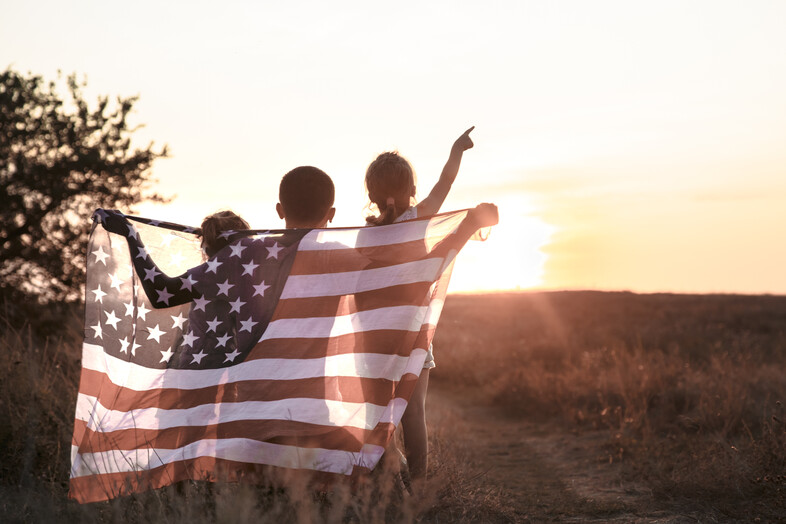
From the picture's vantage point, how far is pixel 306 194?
496 centimetres

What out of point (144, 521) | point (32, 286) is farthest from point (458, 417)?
point (32, 286)

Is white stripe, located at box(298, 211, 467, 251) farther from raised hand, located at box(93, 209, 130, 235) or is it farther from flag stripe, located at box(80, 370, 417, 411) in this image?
raised hand, located at box(93, 209, 130, 235)

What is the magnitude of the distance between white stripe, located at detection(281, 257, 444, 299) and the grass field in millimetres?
1294

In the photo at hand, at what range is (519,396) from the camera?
37.8ft

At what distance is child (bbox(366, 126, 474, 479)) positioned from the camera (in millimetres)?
4859

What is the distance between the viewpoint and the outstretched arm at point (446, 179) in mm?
4867

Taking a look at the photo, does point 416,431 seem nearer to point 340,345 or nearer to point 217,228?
point 340,345

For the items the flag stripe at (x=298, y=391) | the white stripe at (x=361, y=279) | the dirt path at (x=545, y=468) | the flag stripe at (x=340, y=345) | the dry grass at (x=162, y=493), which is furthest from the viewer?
the dirt path at (x=545, y=468)

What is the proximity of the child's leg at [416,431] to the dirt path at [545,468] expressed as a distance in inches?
19.1

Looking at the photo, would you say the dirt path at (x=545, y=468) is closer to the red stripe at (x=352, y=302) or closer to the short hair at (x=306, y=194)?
the red stripe at (x=352, y=302)

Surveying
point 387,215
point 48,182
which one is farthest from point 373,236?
point 48,182

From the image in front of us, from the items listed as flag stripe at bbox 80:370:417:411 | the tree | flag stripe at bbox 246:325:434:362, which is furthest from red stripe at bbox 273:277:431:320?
the tree

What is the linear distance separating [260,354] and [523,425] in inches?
251

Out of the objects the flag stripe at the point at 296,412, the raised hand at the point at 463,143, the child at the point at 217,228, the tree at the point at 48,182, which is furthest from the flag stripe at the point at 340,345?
the tree at the point at 48,182
